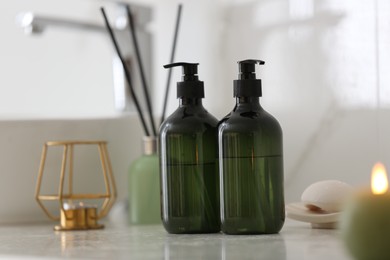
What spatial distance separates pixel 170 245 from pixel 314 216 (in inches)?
8.0

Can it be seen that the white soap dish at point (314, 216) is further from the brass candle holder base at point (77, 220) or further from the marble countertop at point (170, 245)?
the brass candle holder base at point (77, 220)

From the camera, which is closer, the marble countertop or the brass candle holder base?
the marble countertop

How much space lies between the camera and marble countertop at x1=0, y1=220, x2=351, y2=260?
0.82 metres

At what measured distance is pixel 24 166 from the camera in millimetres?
1342

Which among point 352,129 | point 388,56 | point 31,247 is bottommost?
point 31,247

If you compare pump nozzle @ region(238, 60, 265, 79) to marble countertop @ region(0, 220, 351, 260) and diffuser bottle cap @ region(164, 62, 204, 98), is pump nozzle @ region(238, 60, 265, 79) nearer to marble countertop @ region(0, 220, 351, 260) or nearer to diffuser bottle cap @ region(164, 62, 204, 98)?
diffuser bottle cap @ region(164, 62, 204, 98)

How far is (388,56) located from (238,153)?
307mm

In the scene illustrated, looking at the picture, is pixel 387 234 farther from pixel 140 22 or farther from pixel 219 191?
pixel 140 22

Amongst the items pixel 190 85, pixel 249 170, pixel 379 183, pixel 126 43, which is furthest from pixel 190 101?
pixel 126 43

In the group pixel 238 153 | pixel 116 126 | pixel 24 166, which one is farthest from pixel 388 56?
pixel 24 166

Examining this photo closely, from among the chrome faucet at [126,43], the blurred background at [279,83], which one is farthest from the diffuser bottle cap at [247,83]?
the chrome faucet at [126,43]

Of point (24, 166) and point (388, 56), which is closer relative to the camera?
point (388, 56)

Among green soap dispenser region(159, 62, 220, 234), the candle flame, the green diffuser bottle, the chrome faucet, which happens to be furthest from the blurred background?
the candle flame

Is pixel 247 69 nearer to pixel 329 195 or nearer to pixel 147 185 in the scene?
pixel 329 195
